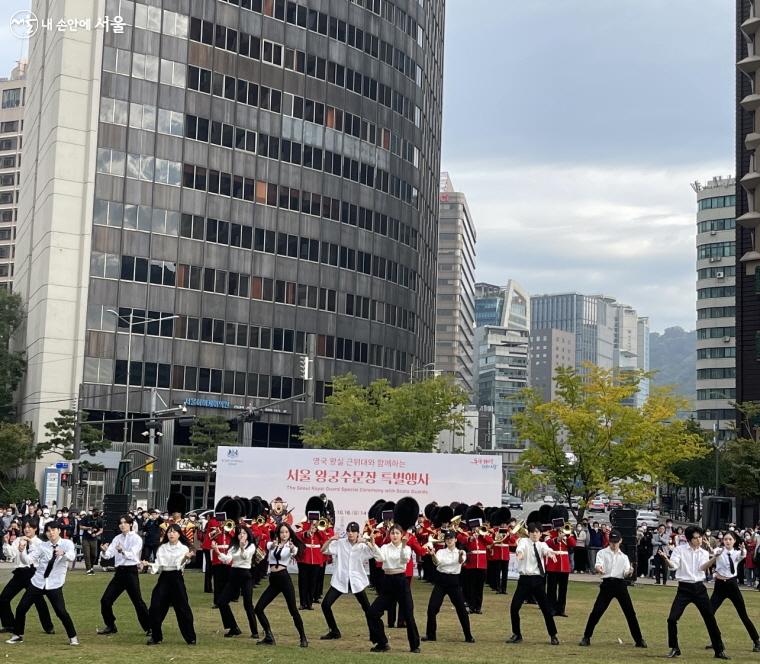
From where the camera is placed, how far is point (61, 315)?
7588cm

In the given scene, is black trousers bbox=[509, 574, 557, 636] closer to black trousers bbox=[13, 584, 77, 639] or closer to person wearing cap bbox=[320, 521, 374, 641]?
person wearing cap bbox=[320, 521, 374, 641]

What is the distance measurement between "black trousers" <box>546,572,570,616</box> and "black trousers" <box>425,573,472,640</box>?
6008 millimetres

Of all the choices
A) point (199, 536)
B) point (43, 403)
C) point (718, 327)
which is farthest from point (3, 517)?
point (718, 327)

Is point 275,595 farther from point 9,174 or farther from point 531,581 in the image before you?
point 9,174

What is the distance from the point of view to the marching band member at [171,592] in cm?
1848

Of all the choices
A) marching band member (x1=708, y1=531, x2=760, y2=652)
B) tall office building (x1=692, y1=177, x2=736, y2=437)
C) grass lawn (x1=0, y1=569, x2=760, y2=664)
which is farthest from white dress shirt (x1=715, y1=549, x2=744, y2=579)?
tall office building (x1=692, y1=177, x2=736, y2=437)

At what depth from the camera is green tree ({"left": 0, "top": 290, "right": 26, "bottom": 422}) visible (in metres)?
79.1

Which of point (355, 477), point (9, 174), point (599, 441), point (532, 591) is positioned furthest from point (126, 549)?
point (9, 174)

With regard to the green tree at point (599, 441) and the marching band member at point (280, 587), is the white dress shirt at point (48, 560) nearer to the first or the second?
the marching band member at point (280, 587)

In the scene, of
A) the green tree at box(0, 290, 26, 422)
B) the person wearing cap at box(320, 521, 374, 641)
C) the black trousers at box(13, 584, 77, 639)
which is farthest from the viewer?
the green tree at box(0, 290, 26, 422)

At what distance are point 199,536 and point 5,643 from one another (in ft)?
37.6

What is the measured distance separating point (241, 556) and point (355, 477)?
56.6ft

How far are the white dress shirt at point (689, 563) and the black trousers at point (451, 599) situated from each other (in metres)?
3.49

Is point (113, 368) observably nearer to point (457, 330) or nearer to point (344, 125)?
point (344, 125)
